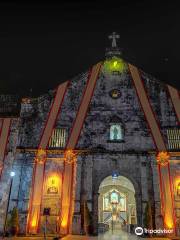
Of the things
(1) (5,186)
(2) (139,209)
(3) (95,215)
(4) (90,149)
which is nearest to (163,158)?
(2) (139,209)

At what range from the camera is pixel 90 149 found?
96.3 ft

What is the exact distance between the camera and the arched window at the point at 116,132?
30275mm

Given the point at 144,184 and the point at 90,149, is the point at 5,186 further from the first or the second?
the point at 144,184

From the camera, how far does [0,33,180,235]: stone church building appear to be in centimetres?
2673

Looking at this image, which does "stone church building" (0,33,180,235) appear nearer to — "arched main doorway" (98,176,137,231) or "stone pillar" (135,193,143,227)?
"stone pillar" (135,193,143,227)

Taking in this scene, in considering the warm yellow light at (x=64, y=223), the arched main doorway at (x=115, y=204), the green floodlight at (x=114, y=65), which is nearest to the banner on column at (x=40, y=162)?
the warm yellow light at (x=64, y=223)

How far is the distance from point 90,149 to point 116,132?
3.45 m

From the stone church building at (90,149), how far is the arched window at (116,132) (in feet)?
0.34

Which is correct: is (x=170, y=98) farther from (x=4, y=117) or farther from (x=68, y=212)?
(x=4, y=117)

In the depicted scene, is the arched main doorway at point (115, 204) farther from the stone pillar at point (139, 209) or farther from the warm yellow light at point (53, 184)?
the warm yellow light at point (53, 184)

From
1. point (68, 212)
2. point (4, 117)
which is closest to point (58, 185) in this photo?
point (68, 212)

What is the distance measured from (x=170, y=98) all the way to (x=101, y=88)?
766 cm

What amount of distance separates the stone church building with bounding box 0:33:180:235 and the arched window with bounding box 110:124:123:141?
105 mm

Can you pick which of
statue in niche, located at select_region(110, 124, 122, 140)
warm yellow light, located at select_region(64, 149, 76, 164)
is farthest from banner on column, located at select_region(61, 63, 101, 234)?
statue in niche, located at select_region(110, 124, 122, 140)
